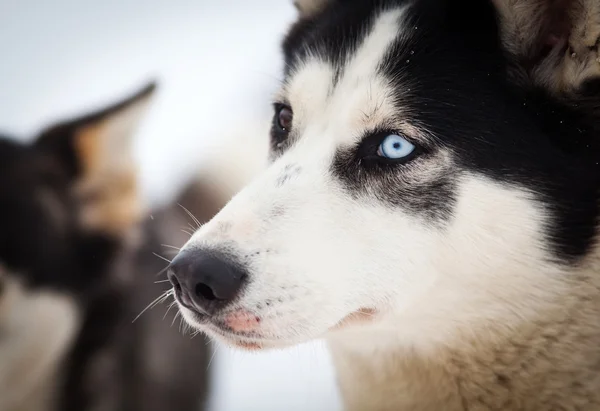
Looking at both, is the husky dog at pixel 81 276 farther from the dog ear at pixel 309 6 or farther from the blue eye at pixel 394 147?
the blue eye at pixel 394 147

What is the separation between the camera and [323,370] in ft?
7.24

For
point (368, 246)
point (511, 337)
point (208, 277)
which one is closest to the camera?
point (208, 277)

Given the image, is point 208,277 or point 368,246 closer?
point 208,277

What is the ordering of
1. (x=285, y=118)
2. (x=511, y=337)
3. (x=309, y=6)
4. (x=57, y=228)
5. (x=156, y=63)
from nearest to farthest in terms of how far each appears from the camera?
(x=511, y=337), (x=285, y=118), (x=309, y=6), (x=57, y=228), (x=156, y=63)

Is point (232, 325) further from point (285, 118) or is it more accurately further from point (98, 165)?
point (98, 165)

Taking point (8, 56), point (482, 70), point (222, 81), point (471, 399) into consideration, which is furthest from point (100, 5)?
point (471, 399)

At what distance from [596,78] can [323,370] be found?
4.37 ft

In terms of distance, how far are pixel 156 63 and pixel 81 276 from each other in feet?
4.74

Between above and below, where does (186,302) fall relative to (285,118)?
below

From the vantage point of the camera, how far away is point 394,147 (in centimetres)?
129

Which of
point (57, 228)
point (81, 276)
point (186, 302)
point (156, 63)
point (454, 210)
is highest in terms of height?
point (454, 210)

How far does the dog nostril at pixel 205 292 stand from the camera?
112cm

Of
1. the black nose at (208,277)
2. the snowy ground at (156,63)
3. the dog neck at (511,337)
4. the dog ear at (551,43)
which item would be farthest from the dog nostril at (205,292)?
the snowy ground at (156,63)

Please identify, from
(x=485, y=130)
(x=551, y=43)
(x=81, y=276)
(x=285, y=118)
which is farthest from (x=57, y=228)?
(x=551, y=43)
